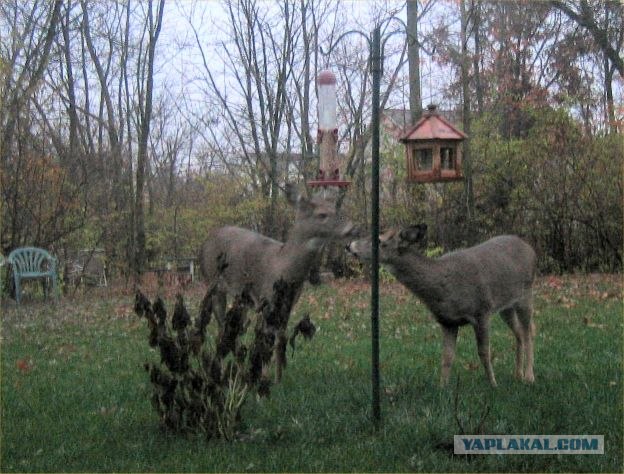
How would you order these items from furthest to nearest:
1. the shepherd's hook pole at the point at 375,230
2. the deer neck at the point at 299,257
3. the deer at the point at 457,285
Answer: the deer neck at the point at 299,257, the deer at the point at 457,285, the shepherd's hook pole at the point at 375,230

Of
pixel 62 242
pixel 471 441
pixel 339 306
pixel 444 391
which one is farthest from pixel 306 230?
pixel 62 242

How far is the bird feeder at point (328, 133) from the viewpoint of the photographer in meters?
5.22

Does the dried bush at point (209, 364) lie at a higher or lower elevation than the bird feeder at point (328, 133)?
lower

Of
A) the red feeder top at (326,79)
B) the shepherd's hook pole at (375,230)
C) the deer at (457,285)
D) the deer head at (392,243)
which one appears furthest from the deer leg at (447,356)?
the red feeder top at (326,79)

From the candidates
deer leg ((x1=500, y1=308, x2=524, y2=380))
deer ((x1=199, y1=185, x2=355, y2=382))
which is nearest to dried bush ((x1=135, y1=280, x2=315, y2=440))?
deer ((x1=199, y1=185, x2=355, y2=382))

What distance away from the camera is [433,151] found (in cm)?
523

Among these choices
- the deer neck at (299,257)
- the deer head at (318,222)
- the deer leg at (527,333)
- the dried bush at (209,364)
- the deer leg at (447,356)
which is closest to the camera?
the dried bush at (209,364)

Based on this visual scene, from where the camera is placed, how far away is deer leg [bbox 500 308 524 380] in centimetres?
663

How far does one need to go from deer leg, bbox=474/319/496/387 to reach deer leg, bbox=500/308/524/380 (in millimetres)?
300

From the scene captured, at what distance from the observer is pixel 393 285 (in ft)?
51.9

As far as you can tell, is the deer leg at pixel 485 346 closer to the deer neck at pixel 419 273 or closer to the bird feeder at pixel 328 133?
the deer neck at pixel 419 273

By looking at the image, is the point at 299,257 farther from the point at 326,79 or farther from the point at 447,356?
the point at 326,79

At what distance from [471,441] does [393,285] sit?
11.2m

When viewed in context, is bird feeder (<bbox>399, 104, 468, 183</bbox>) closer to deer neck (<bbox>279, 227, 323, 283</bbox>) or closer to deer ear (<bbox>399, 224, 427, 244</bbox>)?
deer ear (<bbox>399, 224, 427, 244</bbox>)
